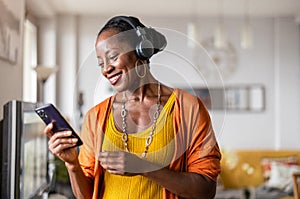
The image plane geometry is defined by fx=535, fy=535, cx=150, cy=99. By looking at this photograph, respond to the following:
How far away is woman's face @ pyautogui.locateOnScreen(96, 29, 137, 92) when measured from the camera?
84 centimetres

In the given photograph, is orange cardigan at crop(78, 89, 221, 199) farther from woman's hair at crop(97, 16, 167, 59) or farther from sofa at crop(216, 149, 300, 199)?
sofa at crop(216, 149, 300, 199)

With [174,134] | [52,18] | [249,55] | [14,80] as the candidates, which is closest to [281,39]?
[249,55]

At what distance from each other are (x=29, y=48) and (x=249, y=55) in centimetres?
247

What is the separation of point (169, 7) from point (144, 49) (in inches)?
188

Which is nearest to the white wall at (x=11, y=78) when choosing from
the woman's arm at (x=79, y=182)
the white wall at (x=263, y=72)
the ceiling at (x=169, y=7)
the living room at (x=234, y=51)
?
the woman's arm at (x=79, y=182)

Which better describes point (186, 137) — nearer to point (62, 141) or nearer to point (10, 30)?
point (62, 141)

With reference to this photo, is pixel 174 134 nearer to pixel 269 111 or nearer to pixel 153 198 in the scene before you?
pixel 153 198

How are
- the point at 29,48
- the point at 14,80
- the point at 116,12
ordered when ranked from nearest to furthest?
1. the point at 14,80
2. the point at 29,48
3. the point at 116,12

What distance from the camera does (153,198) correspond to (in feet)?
2.99

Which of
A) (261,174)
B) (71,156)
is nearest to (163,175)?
(71,156)

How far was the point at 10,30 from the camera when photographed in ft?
8.21

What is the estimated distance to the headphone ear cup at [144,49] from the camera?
0.85m

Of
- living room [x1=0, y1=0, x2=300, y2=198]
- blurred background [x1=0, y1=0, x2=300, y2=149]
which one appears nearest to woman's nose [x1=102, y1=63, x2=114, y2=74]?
blurred background [x1=0, y1=0, x2=300, y2=149]

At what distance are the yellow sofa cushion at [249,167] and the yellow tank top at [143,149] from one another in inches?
183
